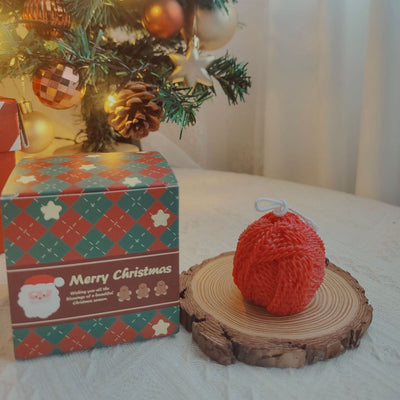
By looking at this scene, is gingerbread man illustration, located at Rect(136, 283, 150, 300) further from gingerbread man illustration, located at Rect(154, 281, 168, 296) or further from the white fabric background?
the white fabric background

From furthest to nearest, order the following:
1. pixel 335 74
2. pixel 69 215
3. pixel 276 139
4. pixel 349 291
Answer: pixel 276 139, pixel 335 74, pixel 349 291, pixel 69 215

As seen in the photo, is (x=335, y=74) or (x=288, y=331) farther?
(x=335, y=74)

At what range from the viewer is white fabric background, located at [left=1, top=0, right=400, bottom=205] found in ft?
3.24

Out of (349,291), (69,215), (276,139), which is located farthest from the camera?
(276,139)

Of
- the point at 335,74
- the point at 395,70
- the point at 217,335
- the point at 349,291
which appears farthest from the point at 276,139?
the point at 217,335

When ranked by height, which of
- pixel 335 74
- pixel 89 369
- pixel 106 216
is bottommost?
pixel 89 369

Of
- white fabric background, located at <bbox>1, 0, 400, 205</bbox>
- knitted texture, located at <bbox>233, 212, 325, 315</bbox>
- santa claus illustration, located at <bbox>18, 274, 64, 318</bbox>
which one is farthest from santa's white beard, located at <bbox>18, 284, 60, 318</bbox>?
white fabric background, located at <bbox>1, 0, 400, 205</bbox>

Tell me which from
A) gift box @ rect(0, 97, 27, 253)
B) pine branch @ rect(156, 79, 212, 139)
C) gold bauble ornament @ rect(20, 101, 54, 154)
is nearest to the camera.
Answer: gift box @ rect(0, 97, 27, 253)

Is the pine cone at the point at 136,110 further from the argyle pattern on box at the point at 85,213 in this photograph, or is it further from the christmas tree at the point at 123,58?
the argyle pattern on box at the point at 85,213

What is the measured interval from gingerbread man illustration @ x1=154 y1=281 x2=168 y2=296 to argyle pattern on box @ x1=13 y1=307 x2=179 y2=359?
2 cm

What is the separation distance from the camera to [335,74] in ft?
3.57

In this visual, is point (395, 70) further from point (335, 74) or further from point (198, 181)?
point (198, 181)

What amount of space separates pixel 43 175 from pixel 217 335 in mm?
244

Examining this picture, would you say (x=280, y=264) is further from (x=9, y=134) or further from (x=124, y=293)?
(x=9, y=134)
